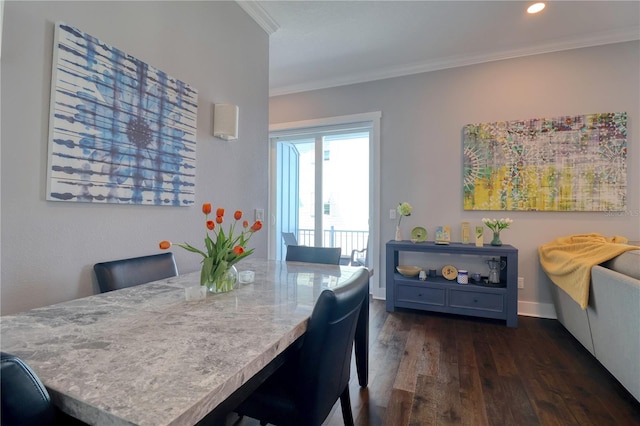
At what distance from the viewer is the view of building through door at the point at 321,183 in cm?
400

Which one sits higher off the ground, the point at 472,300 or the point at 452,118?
the point at 452,118

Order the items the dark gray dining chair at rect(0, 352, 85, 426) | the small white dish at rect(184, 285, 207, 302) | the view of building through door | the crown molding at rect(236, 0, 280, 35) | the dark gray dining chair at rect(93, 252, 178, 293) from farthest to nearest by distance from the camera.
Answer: the view of building through door, the crown molding at rect(236, 0, 280, 35), the dark gray dining chair at rect(93, 252, 178, 293), the small white dish at rect(184, 285, 207, 302), the dark gray dining chair at rect(0, 352, 85, 426)

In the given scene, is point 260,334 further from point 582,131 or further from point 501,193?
point 582,131

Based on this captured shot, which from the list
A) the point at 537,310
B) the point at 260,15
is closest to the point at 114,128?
the point at 260,15

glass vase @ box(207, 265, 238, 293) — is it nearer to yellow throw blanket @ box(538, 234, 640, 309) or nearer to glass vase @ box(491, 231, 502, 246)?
Answer: yellow throw blanket @ box(538, 234, 640, 309)

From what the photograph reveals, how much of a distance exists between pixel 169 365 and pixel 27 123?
3.84ft

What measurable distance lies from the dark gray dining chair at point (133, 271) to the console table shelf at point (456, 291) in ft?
7.38

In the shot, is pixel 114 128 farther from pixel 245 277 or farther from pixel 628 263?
pixel 628 263

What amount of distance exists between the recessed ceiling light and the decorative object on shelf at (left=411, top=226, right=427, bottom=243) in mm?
2119

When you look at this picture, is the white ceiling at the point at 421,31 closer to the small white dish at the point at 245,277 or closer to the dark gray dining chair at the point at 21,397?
the small white dish at the point at 245,277

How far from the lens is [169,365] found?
2.13 ft

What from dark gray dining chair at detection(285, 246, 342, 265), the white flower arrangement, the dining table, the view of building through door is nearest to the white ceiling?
the view of building through door

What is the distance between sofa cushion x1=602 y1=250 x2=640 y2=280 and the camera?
1.69m

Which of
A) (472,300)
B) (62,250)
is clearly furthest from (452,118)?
(62,250)
